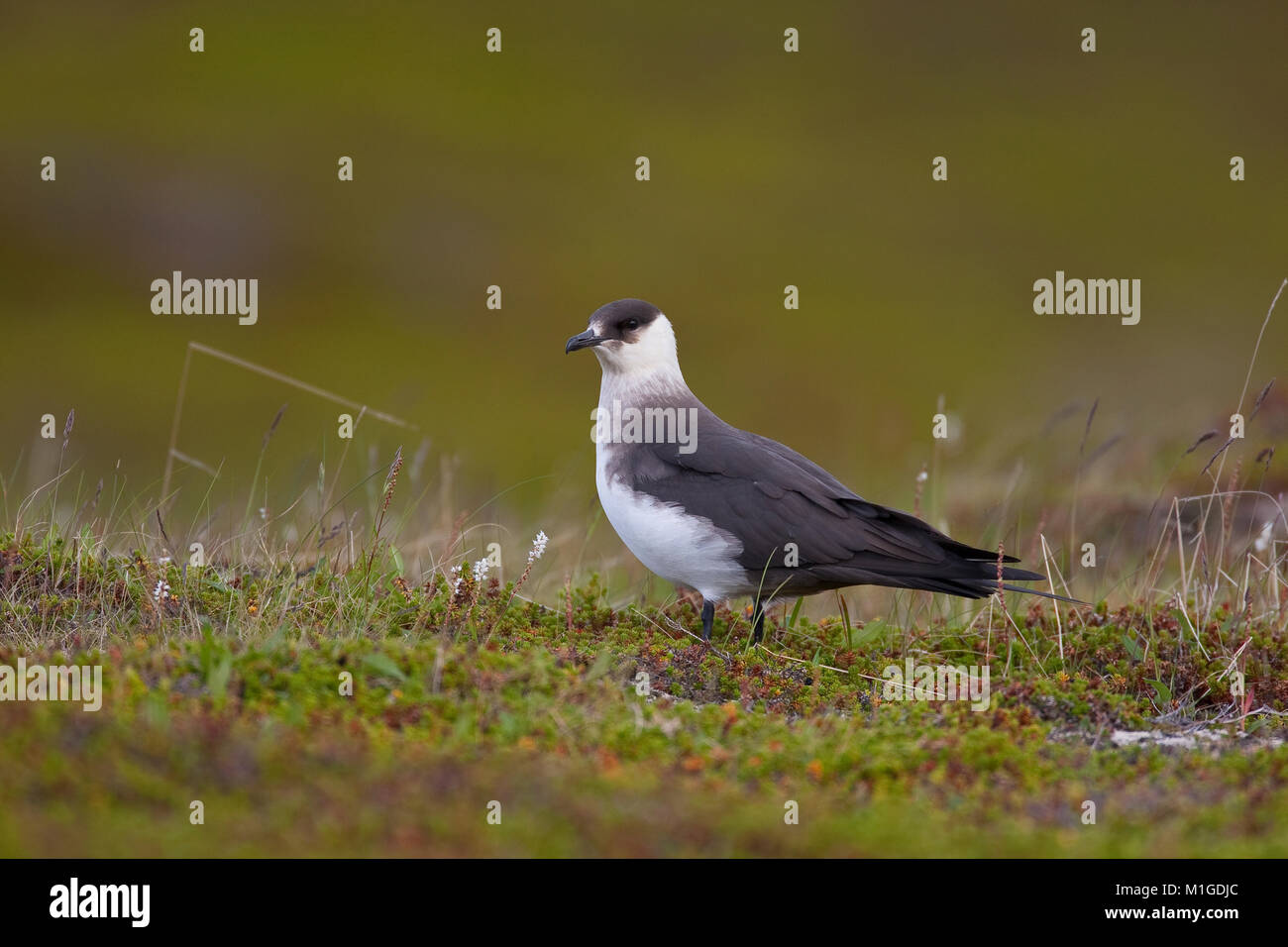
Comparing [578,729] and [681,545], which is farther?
[681,545]

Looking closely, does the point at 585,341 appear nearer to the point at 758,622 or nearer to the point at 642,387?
the point at 642,387

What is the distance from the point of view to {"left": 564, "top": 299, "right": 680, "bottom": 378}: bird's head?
8117mm

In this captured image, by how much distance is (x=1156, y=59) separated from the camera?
41.2 m

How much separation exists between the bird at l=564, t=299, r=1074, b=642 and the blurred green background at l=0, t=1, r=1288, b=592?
393 inches

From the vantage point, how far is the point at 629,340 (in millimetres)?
8164

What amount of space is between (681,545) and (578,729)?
6.51 feet

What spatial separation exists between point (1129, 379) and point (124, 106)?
23393 mm
